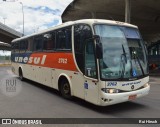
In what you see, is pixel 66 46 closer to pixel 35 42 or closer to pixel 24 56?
pixel 35 42

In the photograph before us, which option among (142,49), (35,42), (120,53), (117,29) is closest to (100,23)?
(117,29)

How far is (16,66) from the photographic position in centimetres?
1638

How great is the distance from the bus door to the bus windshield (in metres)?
0.32

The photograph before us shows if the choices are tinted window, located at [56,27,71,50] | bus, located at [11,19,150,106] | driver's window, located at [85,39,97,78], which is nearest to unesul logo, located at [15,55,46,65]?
bus, located at [11,19,150,106]

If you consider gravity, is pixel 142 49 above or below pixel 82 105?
above

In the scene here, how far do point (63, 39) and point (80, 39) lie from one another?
4.69 feet

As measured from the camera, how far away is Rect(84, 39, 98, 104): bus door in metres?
6.71

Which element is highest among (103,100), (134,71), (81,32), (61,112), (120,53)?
(81,32)

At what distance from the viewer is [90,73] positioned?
695 cm

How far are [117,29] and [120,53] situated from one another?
927 mm

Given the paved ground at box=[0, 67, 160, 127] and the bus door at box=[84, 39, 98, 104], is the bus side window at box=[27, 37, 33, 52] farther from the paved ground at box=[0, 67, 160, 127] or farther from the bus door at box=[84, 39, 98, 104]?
the bus door at box=[84, 39, 98, 104]

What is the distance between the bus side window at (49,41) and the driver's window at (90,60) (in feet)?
9.75

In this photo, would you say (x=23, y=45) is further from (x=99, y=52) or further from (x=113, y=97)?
(x=113, y=97)

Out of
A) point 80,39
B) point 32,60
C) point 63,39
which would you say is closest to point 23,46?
point 32,60
